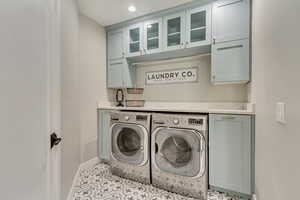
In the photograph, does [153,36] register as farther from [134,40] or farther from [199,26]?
[199,26]

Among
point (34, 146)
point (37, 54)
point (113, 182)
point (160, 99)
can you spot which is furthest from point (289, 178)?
point (160, 99)

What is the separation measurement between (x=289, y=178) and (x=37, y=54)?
1208 millimetres

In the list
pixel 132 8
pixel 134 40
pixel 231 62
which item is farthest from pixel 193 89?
pixel 132 8

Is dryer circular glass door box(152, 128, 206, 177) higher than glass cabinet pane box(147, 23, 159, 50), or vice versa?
glass cabinet pane box(147, 23, 159, 50)

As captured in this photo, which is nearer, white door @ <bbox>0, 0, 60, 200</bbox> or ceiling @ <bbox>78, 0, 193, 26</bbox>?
white door @ <bbox>0, 0, 60, 200</bbox>

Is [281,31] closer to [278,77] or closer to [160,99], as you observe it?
[278,77]

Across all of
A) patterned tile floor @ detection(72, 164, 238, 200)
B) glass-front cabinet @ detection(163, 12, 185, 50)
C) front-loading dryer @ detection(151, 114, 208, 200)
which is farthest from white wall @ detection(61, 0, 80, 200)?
glass-front cabinet @ detection(163, 12, 185, 50)

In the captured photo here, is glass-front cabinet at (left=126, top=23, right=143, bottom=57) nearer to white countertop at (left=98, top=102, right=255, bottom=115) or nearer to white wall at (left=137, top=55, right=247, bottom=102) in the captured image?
white wall at (left=137, top=55, right=247, bottom=102)

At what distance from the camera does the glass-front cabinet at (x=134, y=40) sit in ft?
8.86

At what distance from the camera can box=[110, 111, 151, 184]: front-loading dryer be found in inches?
79.8

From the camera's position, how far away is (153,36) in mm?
2607

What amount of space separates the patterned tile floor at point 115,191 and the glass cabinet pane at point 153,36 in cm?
206

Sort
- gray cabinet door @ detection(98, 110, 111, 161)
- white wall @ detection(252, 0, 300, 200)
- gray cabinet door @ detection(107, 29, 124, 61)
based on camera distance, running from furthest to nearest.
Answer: gray cabinet door @ detection(107, 29, 124, 61) < gray cabinet door @ detection(98, 110, 111, 161) < white wall @ detection(252, 0, 300, 200)

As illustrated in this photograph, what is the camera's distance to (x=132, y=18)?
2703 mm
